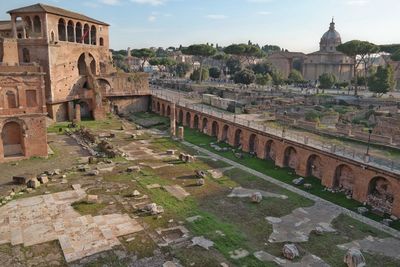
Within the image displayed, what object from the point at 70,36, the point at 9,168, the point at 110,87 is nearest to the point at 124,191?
the point at 9,168

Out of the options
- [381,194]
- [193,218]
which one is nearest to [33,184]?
[193,218]

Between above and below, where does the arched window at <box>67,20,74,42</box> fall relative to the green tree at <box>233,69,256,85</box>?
above

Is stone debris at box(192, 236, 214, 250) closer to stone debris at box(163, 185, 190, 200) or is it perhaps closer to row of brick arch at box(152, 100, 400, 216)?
stone debris at box(163, 185, 190, 200)

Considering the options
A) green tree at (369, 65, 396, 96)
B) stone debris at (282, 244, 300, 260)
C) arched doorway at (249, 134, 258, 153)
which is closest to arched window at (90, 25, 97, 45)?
arched doorway at (249, 134, 258, 153)

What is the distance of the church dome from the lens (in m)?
102

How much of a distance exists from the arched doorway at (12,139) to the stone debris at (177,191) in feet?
46.6

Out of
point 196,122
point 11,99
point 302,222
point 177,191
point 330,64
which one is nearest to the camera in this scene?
point 302,222

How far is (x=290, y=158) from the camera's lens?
27.7m

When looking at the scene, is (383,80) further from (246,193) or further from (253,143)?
(246,193)

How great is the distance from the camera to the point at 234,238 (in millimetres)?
16891

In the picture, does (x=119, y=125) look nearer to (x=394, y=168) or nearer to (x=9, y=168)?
(x=9, y=168)

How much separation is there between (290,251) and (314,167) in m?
11.3

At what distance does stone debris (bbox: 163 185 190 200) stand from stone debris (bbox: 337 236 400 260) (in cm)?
950

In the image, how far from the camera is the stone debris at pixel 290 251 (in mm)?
15227
